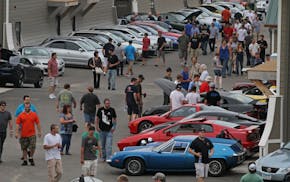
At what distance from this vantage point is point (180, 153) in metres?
23.6

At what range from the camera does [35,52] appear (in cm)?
4222

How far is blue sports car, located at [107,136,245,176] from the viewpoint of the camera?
23.4 meters

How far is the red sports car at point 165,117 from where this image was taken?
28.8 metres

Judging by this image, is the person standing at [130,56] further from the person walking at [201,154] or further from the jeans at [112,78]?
the person walking at [201,154]

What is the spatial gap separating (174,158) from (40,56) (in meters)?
19.2

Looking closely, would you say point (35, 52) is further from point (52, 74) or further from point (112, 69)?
point (52, 74)

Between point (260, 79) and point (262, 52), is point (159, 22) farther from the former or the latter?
point (260, 79)

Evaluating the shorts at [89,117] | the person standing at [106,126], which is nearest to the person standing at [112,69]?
the shorts at [89,117]

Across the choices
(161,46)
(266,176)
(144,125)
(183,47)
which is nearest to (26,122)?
(266,176)

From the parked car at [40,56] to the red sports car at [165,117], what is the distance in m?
12.6

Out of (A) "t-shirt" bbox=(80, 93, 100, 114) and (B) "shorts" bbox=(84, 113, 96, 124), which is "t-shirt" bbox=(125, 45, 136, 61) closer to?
(B) "shorts" bbox=(84, 113, 96, 124)

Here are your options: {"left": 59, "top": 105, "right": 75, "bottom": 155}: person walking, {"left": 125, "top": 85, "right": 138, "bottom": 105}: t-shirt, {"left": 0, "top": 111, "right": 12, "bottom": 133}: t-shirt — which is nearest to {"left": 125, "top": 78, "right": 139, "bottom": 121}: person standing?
{"left": 125, "top": 85, "right": 138, "bottom": 105}: t-shirt

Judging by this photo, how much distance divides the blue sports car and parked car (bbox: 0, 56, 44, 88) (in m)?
13.9

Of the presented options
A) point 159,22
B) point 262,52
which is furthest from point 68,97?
point 159,22
